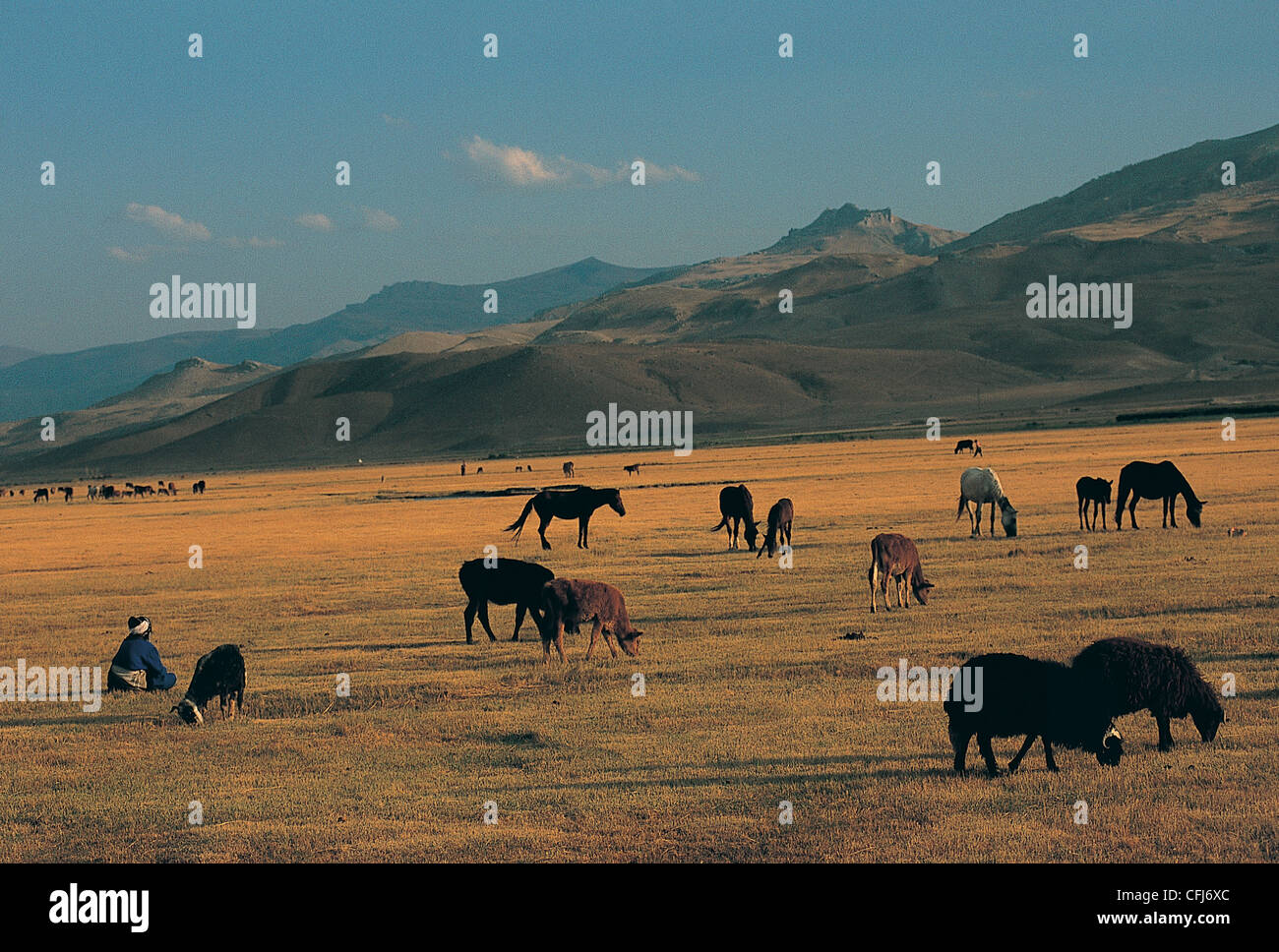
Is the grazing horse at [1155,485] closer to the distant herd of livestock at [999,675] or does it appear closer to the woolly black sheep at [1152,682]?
the distant herd of livestock at [999,675]

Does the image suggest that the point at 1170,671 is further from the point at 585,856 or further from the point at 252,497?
the point at 252,497

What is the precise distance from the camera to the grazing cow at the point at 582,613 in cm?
1627

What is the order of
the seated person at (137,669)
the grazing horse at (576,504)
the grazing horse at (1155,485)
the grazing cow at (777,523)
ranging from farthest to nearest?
the grazing horse at (576,504) < the grazing horse at (1155,485) < the grazing cow at (777,523) < the seated person at (137,669)

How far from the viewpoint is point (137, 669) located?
1627 cm

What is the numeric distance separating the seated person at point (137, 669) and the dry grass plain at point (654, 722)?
1.16ft

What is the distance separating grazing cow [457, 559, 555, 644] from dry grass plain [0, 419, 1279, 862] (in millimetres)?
698

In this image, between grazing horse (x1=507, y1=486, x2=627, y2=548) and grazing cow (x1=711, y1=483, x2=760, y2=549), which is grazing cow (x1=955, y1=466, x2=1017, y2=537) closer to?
grazing cow (x1=711, y1=483, x2=760, y2=549)


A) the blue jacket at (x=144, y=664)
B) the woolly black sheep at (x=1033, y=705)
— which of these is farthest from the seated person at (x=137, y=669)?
the woolly black sheep at (x=1033, y=705)

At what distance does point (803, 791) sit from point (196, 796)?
18.2 ft

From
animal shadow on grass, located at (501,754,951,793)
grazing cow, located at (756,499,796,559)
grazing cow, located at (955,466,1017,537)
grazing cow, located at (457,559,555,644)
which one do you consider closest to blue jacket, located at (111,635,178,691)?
grazing cow, located at (457,559,555,644)

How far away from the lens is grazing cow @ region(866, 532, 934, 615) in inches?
761

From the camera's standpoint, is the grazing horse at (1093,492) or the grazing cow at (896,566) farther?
the grazing horse at (1093,492)
